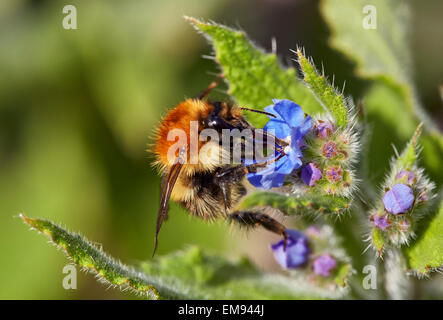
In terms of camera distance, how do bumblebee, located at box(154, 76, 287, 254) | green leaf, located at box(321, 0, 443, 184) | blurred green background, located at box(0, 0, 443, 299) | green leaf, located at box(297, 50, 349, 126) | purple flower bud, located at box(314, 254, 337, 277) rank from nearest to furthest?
green leaf, located at box(297, 50, 349, 126)
bumblebee, located at box(154, 76, 287, 254)
purple flower bud, located at box(314, 254, 337, 277)
green leaf, located at box(321, 0, 443, 184)
blurred green background, located at box(0, 0, 443, 299)

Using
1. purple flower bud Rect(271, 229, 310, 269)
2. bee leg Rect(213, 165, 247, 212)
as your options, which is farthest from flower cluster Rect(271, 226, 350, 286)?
bee leg Rect(213, 165, 247, 212)

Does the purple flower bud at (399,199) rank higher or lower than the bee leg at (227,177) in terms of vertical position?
lower

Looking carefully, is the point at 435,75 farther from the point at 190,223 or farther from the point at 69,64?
the point at 69,64

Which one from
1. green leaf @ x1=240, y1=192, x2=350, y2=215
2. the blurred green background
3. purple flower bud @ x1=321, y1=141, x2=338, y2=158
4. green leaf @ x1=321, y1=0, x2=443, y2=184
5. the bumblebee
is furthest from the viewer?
the blurred green background

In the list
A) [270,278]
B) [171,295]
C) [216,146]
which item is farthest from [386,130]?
[171,295]

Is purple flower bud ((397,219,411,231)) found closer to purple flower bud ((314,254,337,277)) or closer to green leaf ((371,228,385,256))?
green leaf ((371,228,385,256))

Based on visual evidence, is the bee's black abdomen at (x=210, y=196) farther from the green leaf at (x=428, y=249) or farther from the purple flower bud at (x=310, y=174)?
the green leaf at (x=428, y=249)

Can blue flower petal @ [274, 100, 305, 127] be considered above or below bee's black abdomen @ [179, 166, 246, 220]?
above

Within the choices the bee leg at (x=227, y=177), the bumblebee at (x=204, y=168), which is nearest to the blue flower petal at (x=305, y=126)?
the bumblebee at (x=204, y=168)
